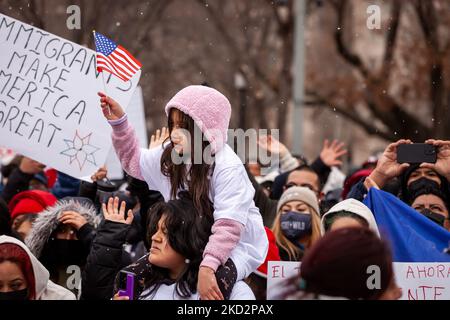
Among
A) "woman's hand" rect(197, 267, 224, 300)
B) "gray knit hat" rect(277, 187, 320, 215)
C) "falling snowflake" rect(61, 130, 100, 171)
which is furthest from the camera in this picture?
"gray knit hat" rect(277, 187, 320, 215)

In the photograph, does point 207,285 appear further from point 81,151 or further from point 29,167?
point 29,167

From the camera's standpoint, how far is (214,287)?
14.2 ft

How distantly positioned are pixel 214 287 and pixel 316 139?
46.5 meters

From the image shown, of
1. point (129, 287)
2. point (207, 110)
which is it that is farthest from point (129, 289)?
point (207, 110)

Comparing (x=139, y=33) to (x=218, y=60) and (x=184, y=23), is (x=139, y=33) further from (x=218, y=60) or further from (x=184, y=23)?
(x=218, y=60)

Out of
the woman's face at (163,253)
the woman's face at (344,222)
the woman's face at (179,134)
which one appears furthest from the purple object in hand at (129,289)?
the woman's face at (344,222)

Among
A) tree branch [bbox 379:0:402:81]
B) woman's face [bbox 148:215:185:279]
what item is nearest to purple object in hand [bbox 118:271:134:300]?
woman's face [bbox 148:215:185:279]

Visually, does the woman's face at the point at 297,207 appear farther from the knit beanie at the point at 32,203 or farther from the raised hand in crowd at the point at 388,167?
the knit beanie at the point at 32,203

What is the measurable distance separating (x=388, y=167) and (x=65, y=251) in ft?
6.34

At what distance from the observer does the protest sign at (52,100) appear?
19.1 ft

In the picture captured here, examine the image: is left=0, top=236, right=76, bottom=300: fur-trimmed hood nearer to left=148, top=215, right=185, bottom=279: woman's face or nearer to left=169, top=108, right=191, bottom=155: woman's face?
left=148, top=215, right=185, bottom=279: woman's face

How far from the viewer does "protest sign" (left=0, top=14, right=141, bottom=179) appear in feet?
19.1

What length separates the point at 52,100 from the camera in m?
5.91
